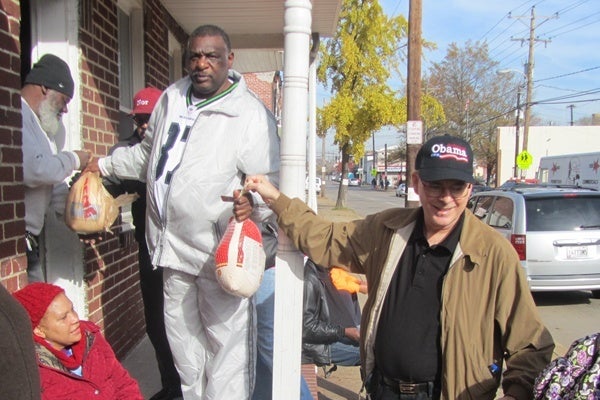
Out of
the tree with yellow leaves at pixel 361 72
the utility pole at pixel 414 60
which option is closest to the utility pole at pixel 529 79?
the tree with yellow leaves at pixel 361 72

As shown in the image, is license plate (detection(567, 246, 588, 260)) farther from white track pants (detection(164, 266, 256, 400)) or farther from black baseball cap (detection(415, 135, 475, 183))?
black baseball cap (detection(415, 135, 475, 183))

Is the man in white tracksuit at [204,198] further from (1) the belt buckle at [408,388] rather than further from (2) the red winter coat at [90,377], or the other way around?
(1) the belt buckle at [408,388]

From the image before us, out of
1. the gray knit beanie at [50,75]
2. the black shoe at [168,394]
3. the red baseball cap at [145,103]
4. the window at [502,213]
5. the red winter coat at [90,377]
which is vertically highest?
the gray knit beanie at [50,75]

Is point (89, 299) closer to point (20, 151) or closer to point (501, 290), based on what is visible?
point (20, 151)

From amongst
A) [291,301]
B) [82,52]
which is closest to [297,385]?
[291,301]

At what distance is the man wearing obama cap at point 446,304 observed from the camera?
6.51 ft

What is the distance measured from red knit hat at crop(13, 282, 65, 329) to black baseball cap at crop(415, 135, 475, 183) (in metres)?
1.66

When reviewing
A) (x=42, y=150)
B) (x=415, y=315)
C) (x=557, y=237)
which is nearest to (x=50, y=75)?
(x=42, y=150)

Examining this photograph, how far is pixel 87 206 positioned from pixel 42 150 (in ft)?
1.24

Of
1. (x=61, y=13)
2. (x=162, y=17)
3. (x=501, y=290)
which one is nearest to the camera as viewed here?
(x=501, y=290)

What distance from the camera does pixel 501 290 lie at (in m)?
1.99

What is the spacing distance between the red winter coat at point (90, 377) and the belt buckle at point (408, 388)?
1.35m

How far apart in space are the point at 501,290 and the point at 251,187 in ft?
3.61

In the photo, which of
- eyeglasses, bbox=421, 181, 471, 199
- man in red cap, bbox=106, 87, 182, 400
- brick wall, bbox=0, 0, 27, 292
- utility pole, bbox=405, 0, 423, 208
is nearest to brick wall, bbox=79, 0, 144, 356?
man in red cap, bbox=106, 87, 182, 400
